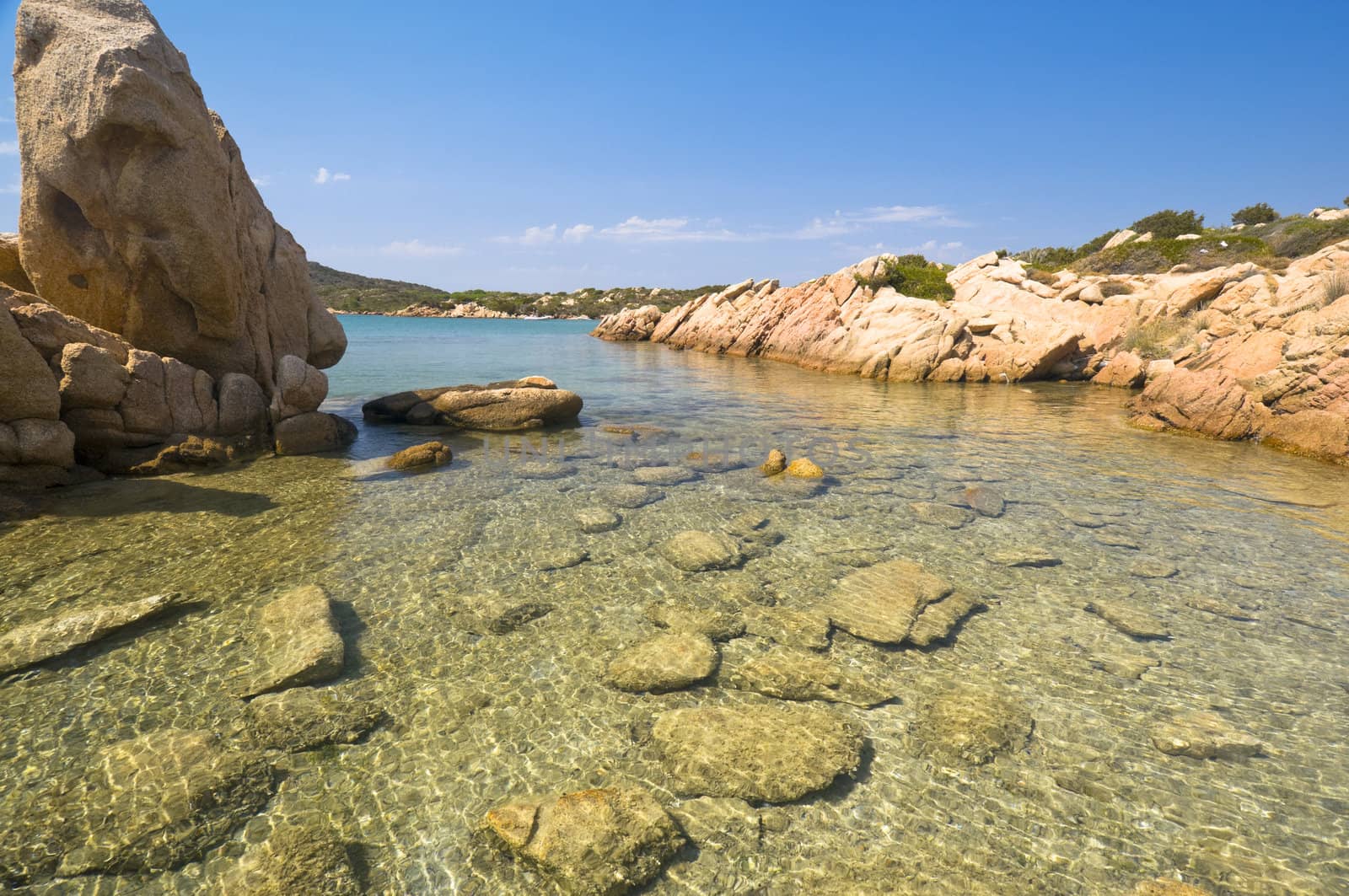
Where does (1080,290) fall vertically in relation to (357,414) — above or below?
above

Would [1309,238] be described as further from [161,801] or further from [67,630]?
[67,630]

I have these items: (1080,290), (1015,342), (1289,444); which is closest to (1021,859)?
(1289,444)

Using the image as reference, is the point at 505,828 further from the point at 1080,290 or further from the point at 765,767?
the point at 1080,290

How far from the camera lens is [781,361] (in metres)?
41.7

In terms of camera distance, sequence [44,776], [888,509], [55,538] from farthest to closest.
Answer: [888,509], [55,538], [44,776]

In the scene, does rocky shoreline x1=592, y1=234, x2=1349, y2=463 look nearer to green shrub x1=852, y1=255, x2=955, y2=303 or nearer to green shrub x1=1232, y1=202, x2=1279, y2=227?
green shrub x1=852, y1=255, x2=955, y2=303

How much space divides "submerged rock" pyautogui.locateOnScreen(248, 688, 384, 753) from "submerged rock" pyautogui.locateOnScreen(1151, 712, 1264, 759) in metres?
6.38

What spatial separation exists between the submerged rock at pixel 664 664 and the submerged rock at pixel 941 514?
214 inches

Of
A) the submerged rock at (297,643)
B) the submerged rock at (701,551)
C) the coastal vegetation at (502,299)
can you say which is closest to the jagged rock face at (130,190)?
the submerged rock at (297,643)

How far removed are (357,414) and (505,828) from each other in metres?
17.7

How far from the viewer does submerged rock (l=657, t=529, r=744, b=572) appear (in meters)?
7.91

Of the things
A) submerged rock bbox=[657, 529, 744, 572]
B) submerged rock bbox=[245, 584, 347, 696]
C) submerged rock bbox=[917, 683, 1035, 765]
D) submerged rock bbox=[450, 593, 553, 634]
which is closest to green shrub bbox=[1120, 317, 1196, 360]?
submerged rock bbox=[657, 529, 744, 572]

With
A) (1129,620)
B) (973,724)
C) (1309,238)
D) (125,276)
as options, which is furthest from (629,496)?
(1309,238)

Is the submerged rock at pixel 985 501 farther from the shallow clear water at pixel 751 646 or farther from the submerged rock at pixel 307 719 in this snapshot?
the submerged rock at pixel 307 719
